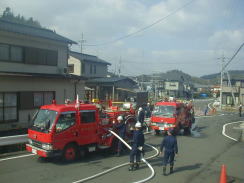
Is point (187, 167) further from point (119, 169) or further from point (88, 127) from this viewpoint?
point (88, 127)

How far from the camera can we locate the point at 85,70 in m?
45.2

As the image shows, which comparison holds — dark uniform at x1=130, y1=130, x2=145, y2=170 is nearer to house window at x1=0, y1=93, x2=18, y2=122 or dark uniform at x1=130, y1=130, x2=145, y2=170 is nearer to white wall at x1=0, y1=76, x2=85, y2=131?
white wall at x1=0, y1=76, x2=85, y2=131

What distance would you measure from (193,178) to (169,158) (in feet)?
3.79

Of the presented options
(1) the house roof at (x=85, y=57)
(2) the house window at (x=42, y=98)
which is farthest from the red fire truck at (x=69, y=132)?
(1) the house roof at (x=85, y=57)

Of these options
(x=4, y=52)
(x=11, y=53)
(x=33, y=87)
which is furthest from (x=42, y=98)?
(x=4, y=52)

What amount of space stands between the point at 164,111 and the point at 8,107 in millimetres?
10708

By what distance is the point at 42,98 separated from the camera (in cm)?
2089

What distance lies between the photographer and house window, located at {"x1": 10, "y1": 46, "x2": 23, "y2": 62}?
20.6 meters

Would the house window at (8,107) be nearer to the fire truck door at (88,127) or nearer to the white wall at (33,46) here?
the white wall at (33,46)

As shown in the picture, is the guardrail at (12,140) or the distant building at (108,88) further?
the distant building at (108,88)

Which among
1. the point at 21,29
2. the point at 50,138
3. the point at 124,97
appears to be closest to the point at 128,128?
the point at 50,138

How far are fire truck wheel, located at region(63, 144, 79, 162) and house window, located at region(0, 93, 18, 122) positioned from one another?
8619 millimetres

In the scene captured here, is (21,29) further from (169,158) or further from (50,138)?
(169,158)

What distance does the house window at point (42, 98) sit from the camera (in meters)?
20.4
